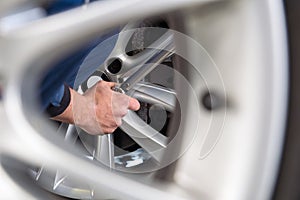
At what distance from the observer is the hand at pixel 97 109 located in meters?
1.02

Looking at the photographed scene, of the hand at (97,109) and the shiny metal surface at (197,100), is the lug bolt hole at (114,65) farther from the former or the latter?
the shiny metal surface at (197,100)

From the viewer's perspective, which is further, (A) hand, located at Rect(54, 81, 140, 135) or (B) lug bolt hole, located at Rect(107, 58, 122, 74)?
(B) lug bolt hole, located at Rect(107, 58, 122, 74)

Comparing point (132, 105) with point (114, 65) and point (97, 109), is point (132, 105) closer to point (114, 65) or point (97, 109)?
point (97, 109)

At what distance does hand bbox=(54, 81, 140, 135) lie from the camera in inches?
40.1

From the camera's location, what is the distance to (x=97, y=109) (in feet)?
3.44

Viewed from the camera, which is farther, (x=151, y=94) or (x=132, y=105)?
(x=151, y=94)

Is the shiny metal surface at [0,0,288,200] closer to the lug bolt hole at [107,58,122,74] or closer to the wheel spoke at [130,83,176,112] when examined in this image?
the wheel spoke at [130,83,176,112]

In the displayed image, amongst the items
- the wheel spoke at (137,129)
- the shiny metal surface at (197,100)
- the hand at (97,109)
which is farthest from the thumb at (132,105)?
the shiny metal surface at (197,100)

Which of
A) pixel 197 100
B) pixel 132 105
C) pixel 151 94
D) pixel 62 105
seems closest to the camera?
pixel 197 100

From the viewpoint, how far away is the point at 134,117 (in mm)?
1341

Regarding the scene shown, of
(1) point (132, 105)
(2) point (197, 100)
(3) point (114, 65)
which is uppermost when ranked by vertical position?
(3) point (114, 65)

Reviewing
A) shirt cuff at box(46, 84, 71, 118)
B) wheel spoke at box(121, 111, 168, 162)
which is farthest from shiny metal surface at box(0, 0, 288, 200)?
wheel spoke at box(121, 111, 168, 162)

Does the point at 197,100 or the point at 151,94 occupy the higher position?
the point at 151,94

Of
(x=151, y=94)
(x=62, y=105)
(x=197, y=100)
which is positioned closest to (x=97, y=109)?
(x=62, y=105)
